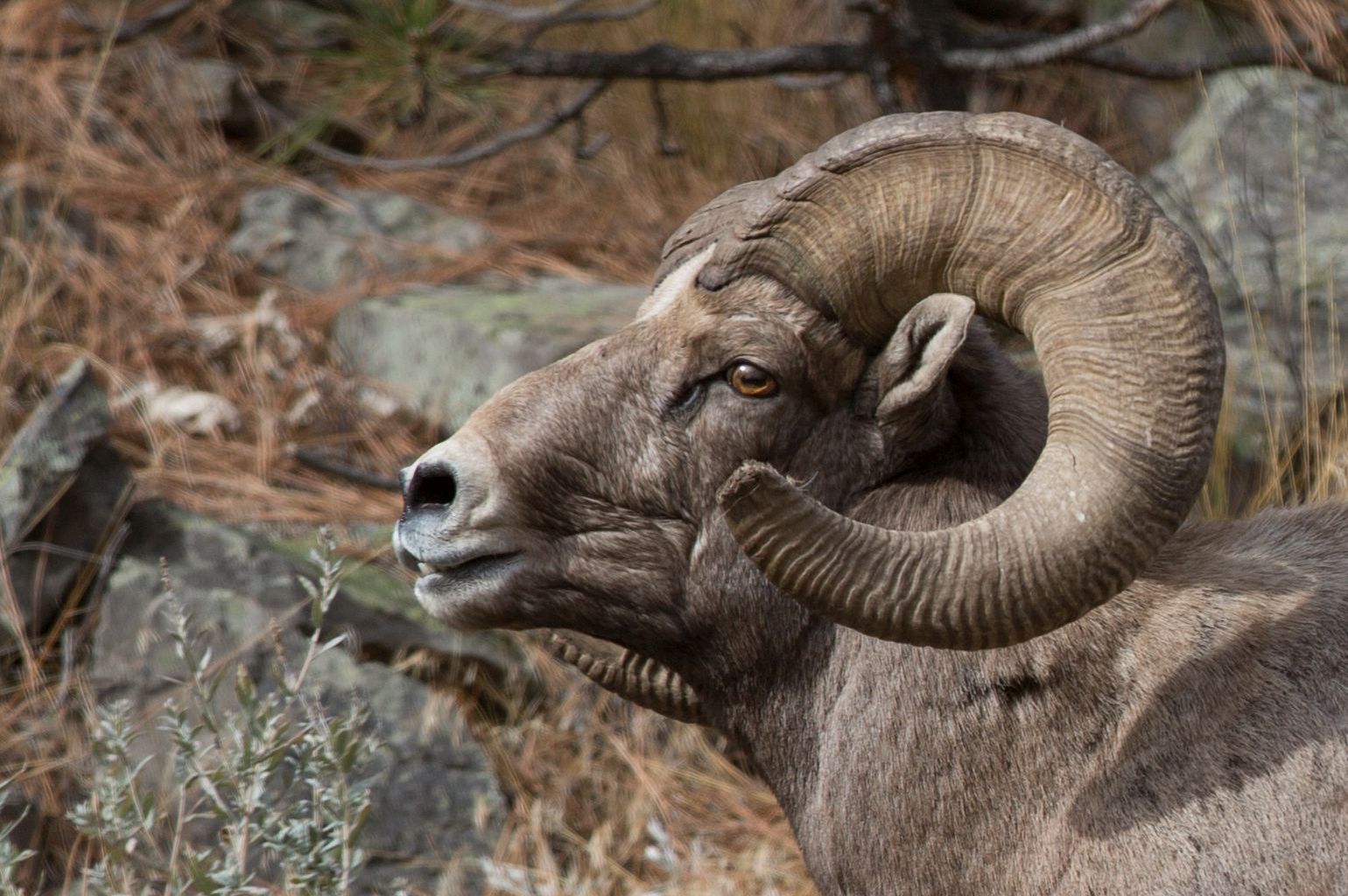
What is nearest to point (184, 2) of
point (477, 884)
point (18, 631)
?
point (18, 631)

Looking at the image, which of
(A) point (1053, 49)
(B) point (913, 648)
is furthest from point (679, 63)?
(B) point (913, 648)

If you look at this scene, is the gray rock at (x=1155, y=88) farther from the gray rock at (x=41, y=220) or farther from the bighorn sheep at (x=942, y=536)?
the bighorn sheep at (x=942, y=536)

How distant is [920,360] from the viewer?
10.0ft

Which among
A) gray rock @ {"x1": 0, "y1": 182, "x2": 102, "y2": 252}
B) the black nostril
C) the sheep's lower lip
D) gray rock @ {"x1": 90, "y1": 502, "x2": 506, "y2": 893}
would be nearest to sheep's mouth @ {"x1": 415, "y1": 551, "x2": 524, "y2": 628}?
the sheep's lower lip

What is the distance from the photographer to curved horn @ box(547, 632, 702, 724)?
11.7 feet

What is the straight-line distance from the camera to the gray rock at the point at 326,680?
5535 millimetres

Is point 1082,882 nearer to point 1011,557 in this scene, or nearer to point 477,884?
point 1011,557

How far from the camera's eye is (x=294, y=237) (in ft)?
28.4

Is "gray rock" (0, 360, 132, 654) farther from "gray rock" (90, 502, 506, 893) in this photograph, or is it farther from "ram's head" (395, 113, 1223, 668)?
"ram's head" (395, 113, 1223, 668)

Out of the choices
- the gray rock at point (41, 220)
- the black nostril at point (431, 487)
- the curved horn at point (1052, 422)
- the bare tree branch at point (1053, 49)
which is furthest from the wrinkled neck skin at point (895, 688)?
the gray rock at point (41, 220)

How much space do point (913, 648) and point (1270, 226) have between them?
363cm

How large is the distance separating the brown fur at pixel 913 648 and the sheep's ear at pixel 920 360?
30mm

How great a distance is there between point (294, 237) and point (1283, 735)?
6.79 metres

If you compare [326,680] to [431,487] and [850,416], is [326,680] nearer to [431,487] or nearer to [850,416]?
[431,487]
